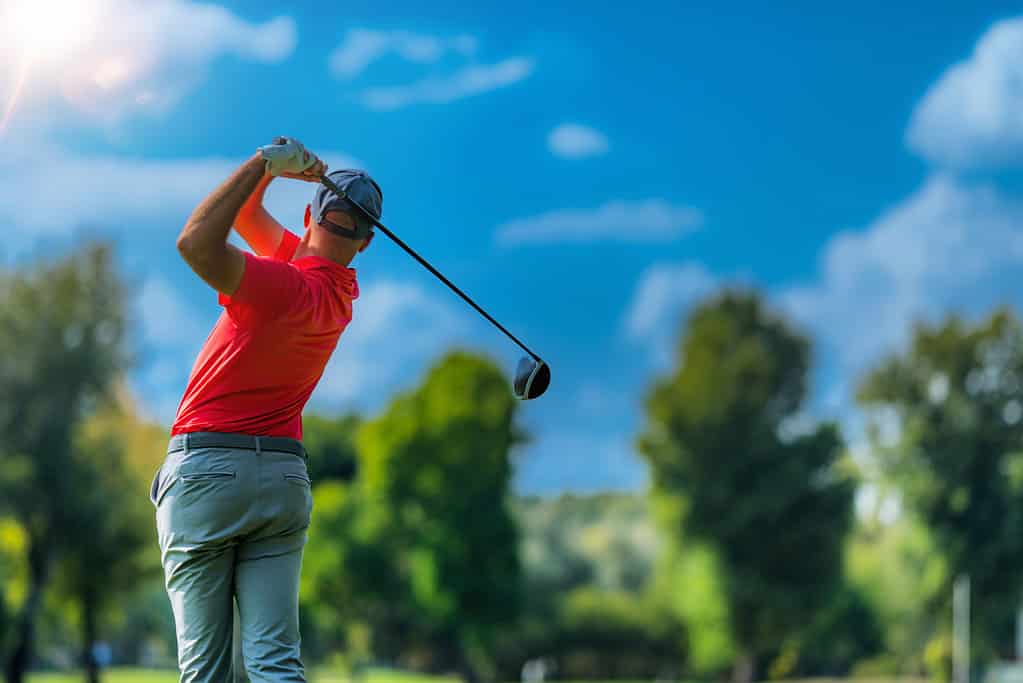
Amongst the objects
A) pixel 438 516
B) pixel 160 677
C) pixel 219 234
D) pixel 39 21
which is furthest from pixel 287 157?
pixel 160 677

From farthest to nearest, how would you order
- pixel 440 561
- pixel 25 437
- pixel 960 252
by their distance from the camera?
1. pixel 960 252
2. pixel 440 561
3. pixel 25 437

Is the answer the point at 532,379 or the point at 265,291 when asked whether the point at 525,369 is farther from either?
the point at 265,291

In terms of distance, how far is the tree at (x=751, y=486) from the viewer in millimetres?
36781

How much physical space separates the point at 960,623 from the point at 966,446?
16.5 feet

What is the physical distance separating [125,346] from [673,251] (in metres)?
55.6

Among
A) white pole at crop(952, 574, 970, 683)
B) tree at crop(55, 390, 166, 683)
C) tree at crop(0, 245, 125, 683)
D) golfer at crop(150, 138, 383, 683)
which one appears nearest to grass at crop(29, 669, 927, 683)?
white pole at crop(952, 574, 970, 683)

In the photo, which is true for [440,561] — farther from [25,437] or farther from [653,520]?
[25,437]

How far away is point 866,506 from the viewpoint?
130 ft

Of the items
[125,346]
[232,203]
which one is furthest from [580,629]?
[232,203]

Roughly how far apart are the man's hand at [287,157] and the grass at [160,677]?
30351mm

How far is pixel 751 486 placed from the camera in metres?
37.3

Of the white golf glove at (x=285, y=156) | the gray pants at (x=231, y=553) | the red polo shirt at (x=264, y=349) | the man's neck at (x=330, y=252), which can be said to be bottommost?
the gray pants at (x=231, y=553)

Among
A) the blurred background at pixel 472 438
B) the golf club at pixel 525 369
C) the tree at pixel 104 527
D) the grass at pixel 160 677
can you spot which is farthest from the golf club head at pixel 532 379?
the grass at pixel 160 677

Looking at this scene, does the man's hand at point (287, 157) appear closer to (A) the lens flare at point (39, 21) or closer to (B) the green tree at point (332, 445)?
(A) the lens flare at point (39, 21)
